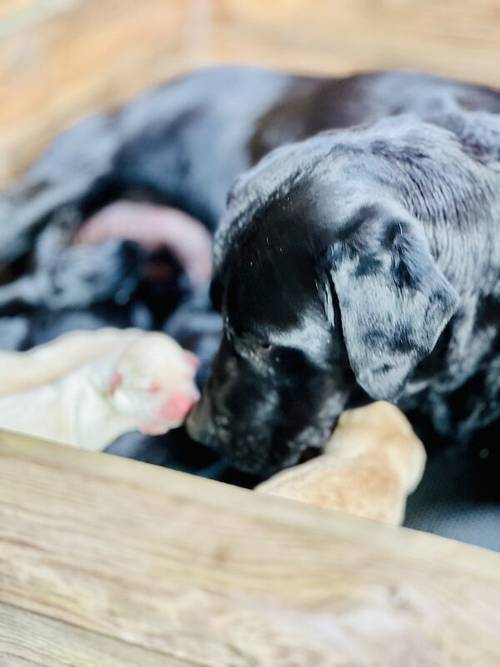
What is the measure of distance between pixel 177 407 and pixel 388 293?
35 cm

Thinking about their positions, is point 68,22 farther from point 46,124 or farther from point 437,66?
point 437,66

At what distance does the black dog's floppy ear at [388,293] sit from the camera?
844 millimetres

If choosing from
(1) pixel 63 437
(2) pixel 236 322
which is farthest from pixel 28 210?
(2) pixel 236 322

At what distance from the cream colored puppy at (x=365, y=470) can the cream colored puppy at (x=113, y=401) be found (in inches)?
7.4

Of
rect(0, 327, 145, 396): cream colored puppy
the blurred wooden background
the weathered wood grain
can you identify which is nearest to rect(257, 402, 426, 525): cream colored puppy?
the weathered wood grain

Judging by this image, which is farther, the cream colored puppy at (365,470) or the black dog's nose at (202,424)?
the black dog's nose at (202,424)

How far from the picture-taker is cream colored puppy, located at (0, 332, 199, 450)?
106 centimetres

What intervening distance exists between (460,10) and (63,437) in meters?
1.17

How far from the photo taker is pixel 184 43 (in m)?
1.96

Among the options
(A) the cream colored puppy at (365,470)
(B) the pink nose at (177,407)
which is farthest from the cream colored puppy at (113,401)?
(A) the cream colored puppy at (365,470)

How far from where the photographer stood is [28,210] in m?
1.52

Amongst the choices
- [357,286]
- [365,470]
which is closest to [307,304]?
[357,286]

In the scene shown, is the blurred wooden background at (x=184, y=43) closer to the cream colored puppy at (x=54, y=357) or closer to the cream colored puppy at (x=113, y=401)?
the cream colored puppy at (x=54, y=357)

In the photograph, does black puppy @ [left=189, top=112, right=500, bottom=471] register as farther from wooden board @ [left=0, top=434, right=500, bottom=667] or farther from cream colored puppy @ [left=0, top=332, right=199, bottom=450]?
wooden board @ [left=0, top=434, right=500, bottom=667]
